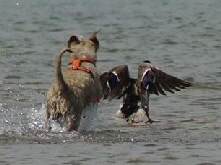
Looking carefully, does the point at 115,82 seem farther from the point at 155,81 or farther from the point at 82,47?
the point at 82,47

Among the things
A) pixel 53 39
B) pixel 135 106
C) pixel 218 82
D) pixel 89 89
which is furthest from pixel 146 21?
pixel 89 89

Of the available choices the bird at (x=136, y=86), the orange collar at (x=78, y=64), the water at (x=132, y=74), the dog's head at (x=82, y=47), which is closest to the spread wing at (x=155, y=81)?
the bird at (x=136, y=86)

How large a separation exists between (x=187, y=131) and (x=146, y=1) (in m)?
25.3

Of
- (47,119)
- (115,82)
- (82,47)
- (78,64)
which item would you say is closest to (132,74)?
(115,82)

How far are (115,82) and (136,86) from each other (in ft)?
0.97

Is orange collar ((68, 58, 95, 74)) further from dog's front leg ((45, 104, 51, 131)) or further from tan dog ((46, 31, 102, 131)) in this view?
dog's front leg ((45, 104, 51, 131))

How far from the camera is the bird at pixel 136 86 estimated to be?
40.6 feet

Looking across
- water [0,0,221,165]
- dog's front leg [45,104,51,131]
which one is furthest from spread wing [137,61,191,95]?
dog's front leg [45,104,51,131]

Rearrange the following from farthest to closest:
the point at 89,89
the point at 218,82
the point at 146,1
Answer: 1. the point at 146,1
2. the point at 218,82
3. the point at 89,89

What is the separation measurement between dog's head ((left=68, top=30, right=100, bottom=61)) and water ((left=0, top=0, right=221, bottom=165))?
3.16ft

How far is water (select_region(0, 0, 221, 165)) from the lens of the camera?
9773mm

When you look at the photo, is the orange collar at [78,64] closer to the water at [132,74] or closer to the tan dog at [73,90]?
the tan dog at [73,90]

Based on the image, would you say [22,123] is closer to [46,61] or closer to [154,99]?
[154,99]

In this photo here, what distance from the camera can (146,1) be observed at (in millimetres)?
36375
